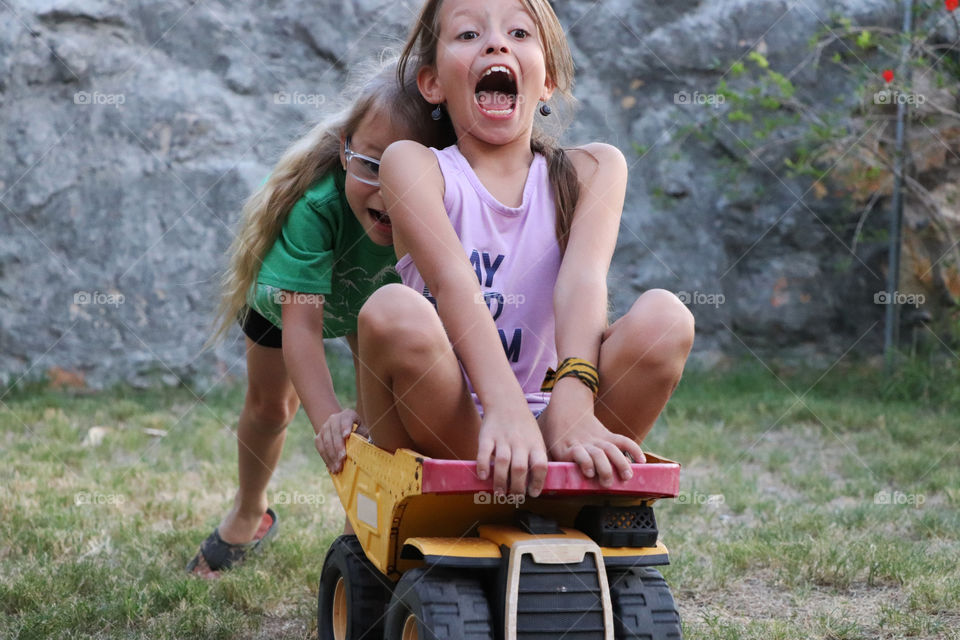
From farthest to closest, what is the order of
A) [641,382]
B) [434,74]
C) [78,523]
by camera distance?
[78,523]
[434,74]
[641,382]

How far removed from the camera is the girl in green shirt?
6.37 ft

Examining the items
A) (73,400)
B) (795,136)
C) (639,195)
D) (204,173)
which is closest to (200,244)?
(204,173)

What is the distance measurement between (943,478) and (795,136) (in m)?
2.03

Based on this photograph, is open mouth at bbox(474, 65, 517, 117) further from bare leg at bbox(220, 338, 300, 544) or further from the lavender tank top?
bare leg at bbox(220, 338, 300, 544)

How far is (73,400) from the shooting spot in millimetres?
4297

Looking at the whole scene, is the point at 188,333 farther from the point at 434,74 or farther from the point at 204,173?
the point at 434,74
